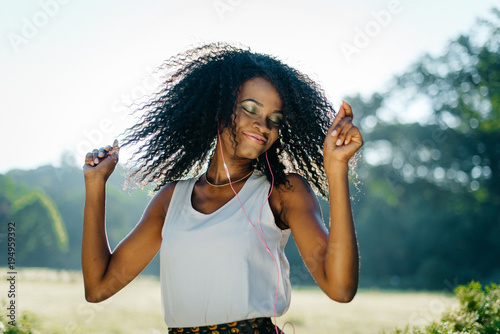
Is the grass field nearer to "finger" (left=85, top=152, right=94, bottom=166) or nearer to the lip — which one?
"finger" (left=85, top=152, right=94, bottom=166)

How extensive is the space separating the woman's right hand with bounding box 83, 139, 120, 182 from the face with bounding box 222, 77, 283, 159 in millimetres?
557

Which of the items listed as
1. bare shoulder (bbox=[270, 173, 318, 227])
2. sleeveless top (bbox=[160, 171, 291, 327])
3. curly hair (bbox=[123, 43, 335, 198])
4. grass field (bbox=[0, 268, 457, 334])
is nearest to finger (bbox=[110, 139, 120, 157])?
curly hair (bbox=[123, 43, 335, 198])

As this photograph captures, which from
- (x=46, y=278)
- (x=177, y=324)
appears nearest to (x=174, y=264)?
(x=177, y=324)

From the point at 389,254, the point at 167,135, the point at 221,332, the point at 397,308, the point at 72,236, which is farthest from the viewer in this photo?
the point at 389,254

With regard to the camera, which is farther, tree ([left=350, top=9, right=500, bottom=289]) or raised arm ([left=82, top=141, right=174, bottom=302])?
tree ([left=350, top=9, right=500, bottom=289])

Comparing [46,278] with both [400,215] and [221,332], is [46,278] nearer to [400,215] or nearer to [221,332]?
[221,332]

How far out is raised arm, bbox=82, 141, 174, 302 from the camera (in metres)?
2.53

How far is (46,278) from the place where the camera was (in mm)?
15094

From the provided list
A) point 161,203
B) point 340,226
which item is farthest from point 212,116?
point 340,226

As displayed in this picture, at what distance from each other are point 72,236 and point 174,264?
2356 centimetres

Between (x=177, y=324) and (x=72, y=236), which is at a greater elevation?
(x=177, y=324)

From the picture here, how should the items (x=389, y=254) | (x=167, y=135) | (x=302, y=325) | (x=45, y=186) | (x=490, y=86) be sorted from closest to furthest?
(x=167, y=135)
(x=302, y=325)
(x=45, y=186)
(x=490, y=86)
(x=389, y=254)

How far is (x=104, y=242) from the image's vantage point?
2.57m

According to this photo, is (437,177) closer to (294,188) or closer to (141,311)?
(141,311)
